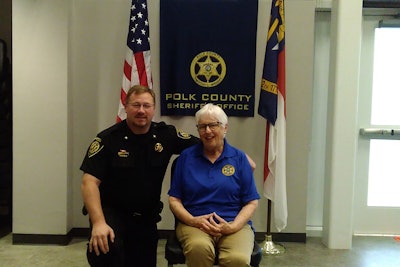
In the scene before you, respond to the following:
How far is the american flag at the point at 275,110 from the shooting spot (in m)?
3.29

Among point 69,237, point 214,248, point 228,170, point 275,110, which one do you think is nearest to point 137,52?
point 275,110

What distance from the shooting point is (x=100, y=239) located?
203cm

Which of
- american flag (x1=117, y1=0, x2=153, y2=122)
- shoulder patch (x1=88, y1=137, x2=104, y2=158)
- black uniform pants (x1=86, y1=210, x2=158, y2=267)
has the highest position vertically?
american flag (x1=117, y1=0, x2=153, y2=122)

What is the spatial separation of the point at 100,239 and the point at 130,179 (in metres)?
0.37

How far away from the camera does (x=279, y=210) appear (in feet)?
11.0

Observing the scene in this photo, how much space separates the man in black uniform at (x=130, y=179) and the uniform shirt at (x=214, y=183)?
5.4 inches

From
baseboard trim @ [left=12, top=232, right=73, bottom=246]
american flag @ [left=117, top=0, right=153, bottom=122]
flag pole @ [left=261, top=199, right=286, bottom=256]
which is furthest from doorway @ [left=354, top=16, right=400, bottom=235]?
baseboard trim @ [left=12, top=232, right=73, bottom=246]

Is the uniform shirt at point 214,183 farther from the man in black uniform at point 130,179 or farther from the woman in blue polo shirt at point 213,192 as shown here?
the man in black uniform at point 130,179

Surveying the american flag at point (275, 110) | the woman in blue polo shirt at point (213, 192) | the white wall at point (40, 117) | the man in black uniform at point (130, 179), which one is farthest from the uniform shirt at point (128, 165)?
the white wall at point (40, 117)

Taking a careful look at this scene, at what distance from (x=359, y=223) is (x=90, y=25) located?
120 inches

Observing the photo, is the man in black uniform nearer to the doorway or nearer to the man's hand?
the man's hand

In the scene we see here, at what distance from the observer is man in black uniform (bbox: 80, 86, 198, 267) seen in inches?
84.4

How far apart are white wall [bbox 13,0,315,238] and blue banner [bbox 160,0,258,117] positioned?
9 cm

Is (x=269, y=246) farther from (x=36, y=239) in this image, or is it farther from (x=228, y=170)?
(x=36, y=239)
